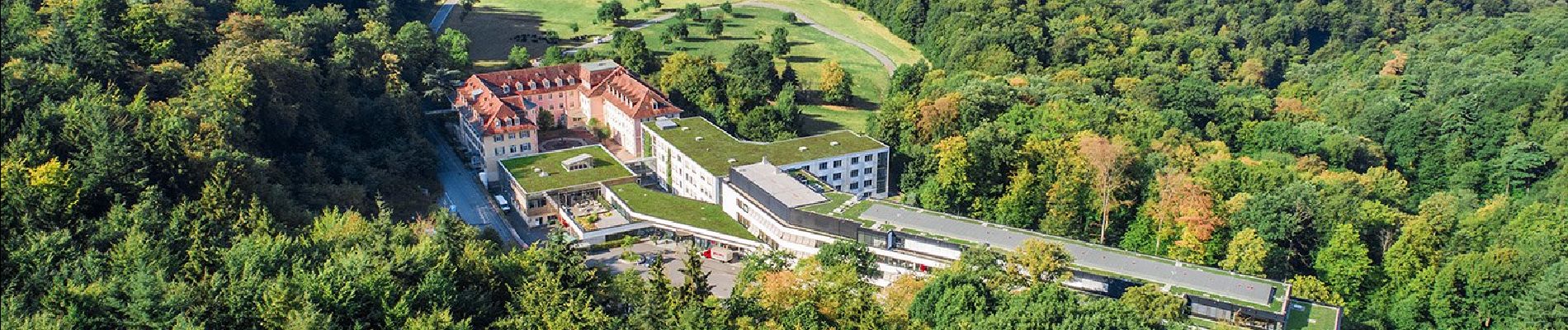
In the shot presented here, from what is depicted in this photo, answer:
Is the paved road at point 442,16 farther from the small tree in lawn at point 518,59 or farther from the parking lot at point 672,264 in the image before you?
the parking lot at point 672,264

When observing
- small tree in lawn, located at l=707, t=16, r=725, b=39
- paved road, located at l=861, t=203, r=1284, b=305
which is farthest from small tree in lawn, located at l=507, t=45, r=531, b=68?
paved road, located at l=861, t=203, r=1284, b=305

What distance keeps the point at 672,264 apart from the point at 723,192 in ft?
20.4

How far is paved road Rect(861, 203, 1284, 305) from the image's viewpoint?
50.6 meters

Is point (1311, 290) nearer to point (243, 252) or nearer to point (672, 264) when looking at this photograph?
point (672, 264)

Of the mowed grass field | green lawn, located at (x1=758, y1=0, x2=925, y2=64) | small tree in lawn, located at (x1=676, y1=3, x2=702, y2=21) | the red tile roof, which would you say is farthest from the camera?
small tree in lawn, located at (x1=676, y1=3, x2=702, y2=21)

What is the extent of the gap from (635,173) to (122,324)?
36.7 metres

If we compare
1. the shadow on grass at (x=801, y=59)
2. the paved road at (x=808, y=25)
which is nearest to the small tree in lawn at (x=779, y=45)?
the shadow on grass at (x=801, y=59)

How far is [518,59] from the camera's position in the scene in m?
94.9

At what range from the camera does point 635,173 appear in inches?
2847

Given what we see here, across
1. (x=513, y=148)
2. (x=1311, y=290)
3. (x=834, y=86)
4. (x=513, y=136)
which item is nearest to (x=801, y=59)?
(x=834, y=86)

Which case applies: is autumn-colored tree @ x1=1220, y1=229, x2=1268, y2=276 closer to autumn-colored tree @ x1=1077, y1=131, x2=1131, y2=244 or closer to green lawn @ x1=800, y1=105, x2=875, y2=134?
autumn-colored tree @ x1=1077, y1=131, x2=1131, y2=244

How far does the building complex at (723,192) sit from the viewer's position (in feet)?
172

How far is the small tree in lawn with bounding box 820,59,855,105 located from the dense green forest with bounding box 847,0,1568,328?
3693 mm

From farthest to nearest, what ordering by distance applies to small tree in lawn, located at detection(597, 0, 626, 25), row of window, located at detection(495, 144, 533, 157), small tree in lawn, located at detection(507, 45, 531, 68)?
small tree in lawn, located at detection(597, 0, 626, 25)
small tree in lawn, located at detection(507, 45, 531, 68)
row of window, located at detection(495, 144, 533, 157)
